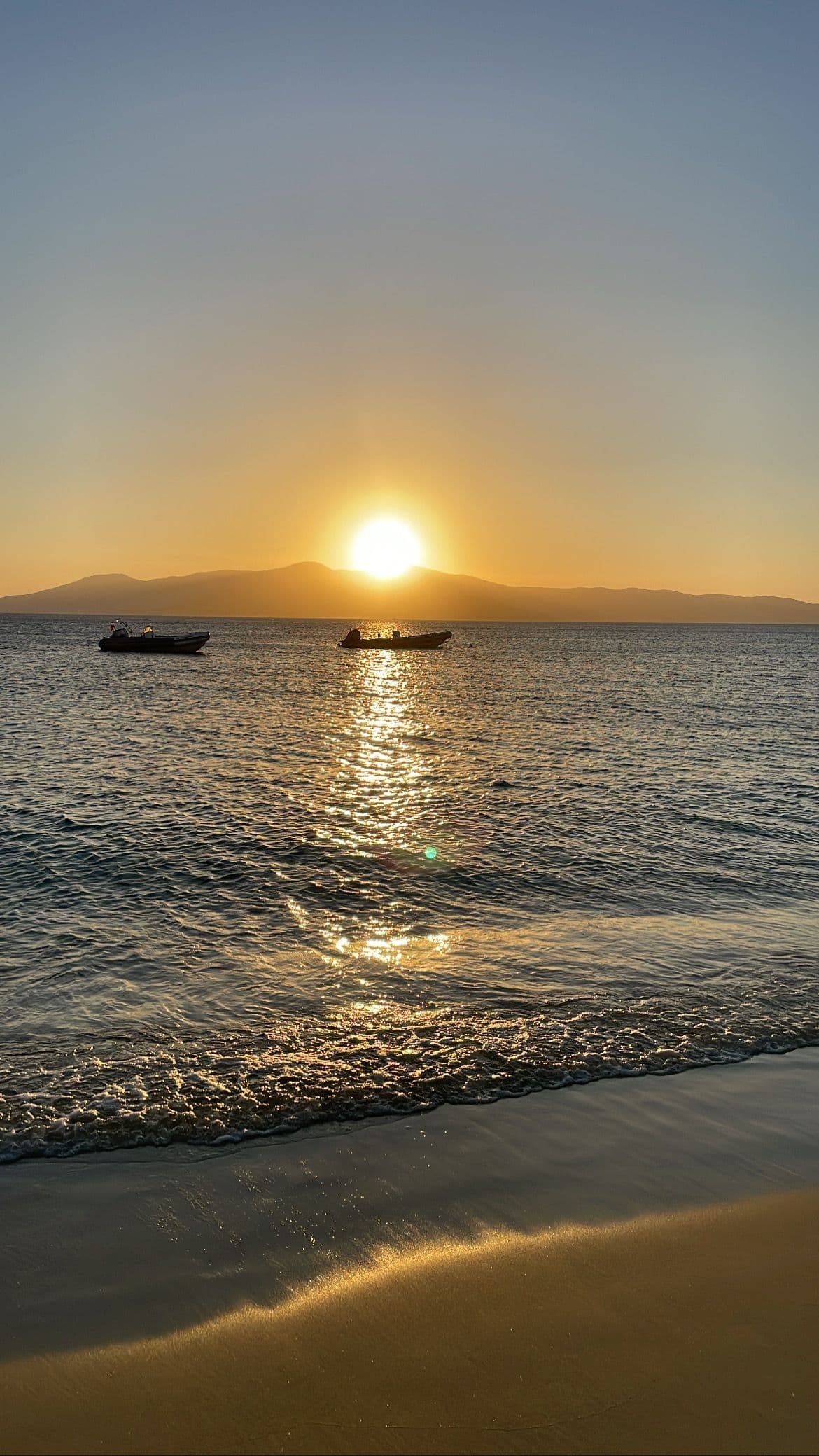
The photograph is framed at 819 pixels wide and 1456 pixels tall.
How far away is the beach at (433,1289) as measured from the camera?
16.2ft

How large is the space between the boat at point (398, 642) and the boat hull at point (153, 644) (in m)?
31.4

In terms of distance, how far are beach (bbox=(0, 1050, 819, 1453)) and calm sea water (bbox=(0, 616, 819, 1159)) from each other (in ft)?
3.42

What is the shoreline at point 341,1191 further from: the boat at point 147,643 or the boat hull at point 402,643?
the boat hull at point 402,643

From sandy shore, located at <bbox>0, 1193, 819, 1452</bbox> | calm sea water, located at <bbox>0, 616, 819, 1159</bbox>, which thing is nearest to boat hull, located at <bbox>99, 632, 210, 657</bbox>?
calm sea water, located at <bbox>0, 616, 819, 1159</bbox>

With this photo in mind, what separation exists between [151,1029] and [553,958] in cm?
609

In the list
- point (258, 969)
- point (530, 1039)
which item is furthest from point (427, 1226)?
point (258, 969)

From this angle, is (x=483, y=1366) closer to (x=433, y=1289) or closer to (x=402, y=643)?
(x=433, y=1289)

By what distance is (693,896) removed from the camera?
16969mm

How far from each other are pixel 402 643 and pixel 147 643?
2001 inches

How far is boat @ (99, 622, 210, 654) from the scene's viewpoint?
121000mm

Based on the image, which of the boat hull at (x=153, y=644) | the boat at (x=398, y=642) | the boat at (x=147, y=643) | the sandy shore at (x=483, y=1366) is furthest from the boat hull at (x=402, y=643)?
the sandy shore at (x=483, y=1366)

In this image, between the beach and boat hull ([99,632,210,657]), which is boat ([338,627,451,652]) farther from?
the beach

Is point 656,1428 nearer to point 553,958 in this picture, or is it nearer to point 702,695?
point 553,958

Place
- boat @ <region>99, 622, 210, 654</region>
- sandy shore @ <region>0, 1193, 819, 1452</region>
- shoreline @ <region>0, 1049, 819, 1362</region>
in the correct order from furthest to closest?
boat @ <region>99, 622, 210, 654</region>
shoreline @ <region>0, 1049, 819, 1362</region>
sandy shore @ <region>0, 1193, 819, 1452</region>
